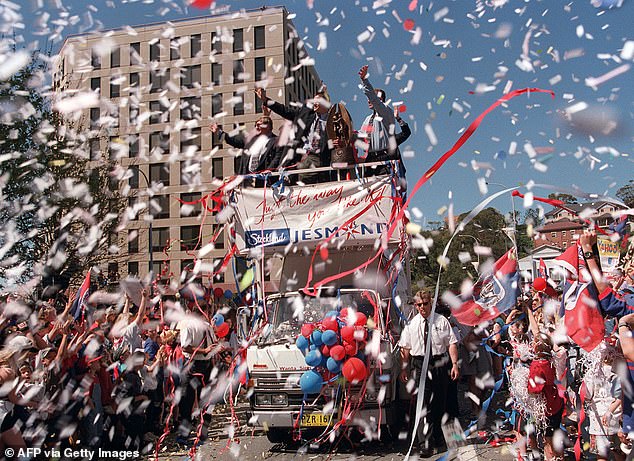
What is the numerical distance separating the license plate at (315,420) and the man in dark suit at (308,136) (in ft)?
10.5

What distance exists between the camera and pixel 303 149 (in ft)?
27.9

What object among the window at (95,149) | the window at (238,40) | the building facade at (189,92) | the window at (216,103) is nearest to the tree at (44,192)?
the window at (95,149)

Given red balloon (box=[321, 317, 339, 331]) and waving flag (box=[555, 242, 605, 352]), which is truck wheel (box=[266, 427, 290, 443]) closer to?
red balloon (box=[321, 317, 339, 331])

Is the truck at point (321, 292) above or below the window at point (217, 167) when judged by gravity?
below

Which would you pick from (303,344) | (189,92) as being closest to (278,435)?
(303,344)

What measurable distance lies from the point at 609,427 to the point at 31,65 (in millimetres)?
19556

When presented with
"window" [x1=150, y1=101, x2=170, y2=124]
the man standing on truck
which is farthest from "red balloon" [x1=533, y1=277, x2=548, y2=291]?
"window" [x1=150, y1=101, x2=170, y2=124]

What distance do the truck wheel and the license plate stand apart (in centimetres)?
66

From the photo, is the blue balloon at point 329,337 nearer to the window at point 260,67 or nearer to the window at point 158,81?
the window at point 260,67

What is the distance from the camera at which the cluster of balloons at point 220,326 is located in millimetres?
9469

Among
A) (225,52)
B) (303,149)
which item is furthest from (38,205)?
(225,52)

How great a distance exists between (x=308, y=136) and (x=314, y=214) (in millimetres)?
1544

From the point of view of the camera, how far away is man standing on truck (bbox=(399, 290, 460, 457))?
22.0 feet

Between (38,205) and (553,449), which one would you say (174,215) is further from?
(553,449)
